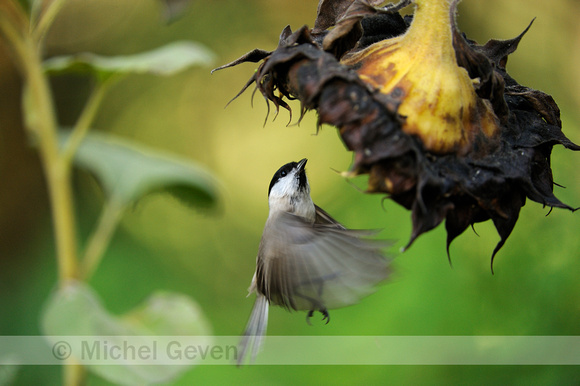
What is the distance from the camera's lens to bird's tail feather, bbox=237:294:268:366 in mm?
1274

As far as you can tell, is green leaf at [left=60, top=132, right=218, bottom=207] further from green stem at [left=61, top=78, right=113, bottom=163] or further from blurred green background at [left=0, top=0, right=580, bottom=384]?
green stem at [left=61, top=78, right=113, bottom=163]

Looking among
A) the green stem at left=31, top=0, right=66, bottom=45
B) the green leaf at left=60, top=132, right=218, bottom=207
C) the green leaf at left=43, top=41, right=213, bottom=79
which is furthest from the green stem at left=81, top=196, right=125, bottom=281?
the green stem at left=31, top=0, right=66, bottom=45

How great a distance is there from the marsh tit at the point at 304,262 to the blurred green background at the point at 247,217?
0.96 feet

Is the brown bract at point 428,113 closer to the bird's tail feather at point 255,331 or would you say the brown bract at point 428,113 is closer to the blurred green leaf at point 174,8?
the blurred green leaf at point 174,8

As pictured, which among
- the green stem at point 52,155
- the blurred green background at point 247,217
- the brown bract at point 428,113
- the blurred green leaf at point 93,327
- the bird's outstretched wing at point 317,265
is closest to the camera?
the brown bract at point 428,113

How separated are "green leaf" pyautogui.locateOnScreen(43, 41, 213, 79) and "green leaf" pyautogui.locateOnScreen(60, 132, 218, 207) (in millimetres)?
278

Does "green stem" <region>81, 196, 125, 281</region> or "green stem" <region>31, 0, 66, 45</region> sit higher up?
"green stem" <region>31, 0, 66, 45</region>

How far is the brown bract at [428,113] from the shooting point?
0.71 meters

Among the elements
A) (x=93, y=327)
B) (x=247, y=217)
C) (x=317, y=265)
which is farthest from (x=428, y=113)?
(x=247, y=217)

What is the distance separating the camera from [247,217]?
338 centimetres

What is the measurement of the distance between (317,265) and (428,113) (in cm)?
39

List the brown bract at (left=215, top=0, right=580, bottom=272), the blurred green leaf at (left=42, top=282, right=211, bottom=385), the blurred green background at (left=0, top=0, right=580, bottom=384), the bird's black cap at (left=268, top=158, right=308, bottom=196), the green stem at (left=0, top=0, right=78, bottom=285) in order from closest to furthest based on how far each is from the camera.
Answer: the brown bract at (left=215, top=0, right=580, bottom=272), the blurred green leaf at (left=42, top=282, right=211, bottom=385), the green stem at (left=0, top=0, right=78, bottom=285), the bird's black cap at (left=268, top=158, right=308, bottom=196), the blurred green background at (left=0, top=0, right=580, bottom=384)

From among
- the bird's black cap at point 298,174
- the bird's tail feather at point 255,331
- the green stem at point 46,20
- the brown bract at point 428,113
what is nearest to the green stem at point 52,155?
the green stem at point 46,20

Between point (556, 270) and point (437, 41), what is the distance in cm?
138
